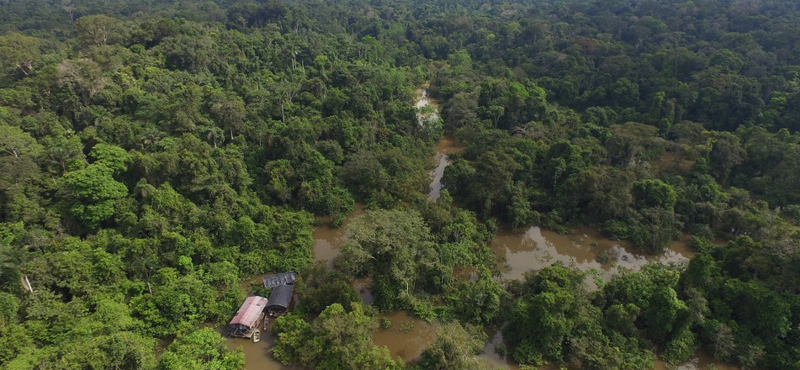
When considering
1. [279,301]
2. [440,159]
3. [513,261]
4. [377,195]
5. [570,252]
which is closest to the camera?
[279,301]

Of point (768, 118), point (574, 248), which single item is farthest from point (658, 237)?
point (768, 118)

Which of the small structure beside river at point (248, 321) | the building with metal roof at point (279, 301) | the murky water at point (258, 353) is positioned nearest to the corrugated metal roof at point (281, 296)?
the building with metal roof at point (279, 301)

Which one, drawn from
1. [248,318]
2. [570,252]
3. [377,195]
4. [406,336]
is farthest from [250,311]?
[570,252]

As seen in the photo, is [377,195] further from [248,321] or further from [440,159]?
→ [248,321]

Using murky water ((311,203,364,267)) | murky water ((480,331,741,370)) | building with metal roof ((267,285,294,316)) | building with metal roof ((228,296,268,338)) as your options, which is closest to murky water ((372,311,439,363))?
murky water ((480,331,741,370))

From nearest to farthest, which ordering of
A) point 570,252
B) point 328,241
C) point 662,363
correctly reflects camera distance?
point 662,363
point 570,252
point 328,241

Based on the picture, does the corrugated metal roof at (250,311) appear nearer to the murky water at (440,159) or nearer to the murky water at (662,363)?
the murky water at (662,363)

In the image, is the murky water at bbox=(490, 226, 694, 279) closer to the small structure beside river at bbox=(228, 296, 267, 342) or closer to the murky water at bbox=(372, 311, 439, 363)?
the murky water at bbox=(372, 311, 439, 363)

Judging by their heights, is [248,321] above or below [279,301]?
above
